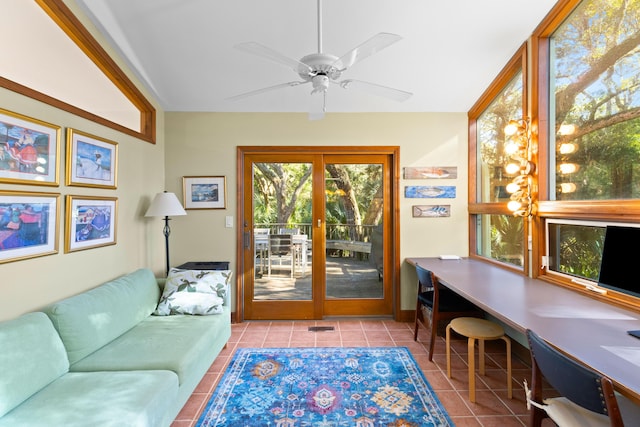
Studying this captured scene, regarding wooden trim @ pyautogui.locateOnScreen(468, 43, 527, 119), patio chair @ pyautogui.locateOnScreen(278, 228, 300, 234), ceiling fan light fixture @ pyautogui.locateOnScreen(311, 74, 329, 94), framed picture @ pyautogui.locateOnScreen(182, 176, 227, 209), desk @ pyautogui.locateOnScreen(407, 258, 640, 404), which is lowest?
desk @ pyautogui.locateOnScreen(407, 258, 640, 404)

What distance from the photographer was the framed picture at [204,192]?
3662 mm

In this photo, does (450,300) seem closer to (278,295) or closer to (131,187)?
(278,295)

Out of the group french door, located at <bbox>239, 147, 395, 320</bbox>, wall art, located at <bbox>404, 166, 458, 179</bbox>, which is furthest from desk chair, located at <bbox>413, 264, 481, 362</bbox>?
wall art, located at <bbox>404, 166, 458, 179</bbox>

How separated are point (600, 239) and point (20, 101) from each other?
374 centimetres

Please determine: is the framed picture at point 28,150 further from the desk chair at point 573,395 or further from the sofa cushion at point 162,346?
the desk chair at point 573,395

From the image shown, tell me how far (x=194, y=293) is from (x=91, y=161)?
133 centimetres

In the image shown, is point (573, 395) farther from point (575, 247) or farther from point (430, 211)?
point (430, 211)

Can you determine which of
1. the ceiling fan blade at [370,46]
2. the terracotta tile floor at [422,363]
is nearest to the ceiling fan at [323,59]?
the ceiling fan blade at [370,46]

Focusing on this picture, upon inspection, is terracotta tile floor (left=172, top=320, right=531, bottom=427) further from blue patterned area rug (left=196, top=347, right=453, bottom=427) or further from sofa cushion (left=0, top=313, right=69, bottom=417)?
sofa cushion (left=0, top=313, right=69, bottom=417)

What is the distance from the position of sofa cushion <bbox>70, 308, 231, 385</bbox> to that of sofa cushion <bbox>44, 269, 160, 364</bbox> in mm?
64

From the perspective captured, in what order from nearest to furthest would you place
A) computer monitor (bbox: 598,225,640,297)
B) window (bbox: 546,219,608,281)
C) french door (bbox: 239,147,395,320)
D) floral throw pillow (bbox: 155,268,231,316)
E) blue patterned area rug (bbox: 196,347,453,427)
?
computer monitor (bbox: 598,225,640,297) → blue patterned area rug (bbox: 196,347,453,427) → window (bbox: 546,219,608,281) → floral throw pillow (bbox: 155,268,231,316) → french door (bbox: 239,147,395,320)

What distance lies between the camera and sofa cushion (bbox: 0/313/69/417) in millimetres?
1451

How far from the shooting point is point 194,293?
9.06ft

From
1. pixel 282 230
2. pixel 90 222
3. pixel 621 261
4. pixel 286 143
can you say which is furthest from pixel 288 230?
pixel 621 261
